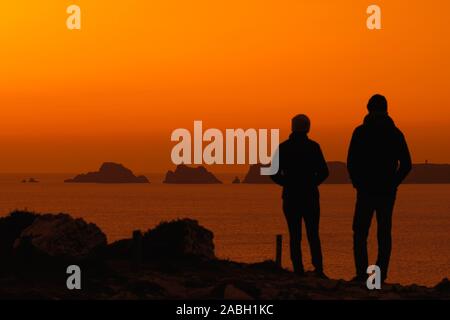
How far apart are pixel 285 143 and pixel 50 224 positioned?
445 centimetres

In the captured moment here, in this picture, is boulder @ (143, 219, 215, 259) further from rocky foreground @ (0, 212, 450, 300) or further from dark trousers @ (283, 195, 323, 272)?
dark trousers @ (283, 195, 323, 272)

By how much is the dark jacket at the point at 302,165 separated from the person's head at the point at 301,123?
103 millimetres

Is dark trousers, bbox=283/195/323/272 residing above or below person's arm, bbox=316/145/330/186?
below

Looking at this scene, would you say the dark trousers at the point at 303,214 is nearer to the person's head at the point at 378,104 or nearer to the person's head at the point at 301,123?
the person's head at the point at 301,123

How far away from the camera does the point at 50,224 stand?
1542 centimetres

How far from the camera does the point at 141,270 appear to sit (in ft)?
50.3

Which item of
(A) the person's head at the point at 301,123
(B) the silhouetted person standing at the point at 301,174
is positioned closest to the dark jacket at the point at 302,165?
(B) the silhouetted person standing at the point at 301,174

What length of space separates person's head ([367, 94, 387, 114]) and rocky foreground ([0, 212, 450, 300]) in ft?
9.35

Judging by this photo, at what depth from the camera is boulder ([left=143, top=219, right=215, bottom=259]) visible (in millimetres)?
16609

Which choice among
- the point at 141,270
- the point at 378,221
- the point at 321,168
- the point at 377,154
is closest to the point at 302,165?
the point at 321,168

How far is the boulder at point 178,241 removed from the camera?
16.6 metres

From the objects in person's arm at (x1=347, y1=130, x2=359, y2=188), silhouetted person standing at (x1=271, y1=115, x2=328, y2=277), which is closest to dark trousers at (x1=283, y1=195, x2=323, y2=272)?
silhouetted person standing at (x1=271, y1=115, x2=328, y2=277)
